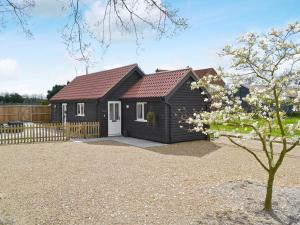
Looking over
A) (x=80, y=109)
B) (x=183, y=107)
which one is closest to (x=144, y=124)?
(x=183, y=107)

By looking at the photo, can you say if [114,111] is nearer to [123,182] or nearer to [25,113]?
[123,182]

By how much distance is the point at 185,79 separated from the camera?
1894 cm

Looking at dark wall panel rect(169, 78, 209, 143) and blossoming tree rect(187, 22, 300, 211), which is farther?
dark wall panel rect(169, 78, 209, 143)

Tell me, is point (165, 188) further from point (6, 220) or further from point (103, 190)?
point (6, 220)

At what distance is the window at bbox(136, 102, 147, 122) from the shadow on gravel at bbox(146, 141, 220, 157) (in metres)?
3.04

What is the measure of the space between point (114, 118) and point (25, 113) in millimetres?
15067

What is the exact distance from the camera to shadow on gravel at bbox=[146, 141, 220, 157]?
15.5m

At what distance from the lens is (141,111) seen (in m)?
20.6

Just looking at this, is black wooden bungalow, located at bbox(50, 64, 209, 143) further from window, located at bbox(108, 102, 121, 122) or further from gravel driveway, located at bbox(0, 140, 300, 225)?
gravel driveway, located at bbox(0, 140, 300, 225)

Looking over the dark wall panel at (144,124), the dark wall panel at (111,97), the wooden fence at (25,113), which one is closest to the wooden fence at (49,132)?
the dark wall panel at (111,97)

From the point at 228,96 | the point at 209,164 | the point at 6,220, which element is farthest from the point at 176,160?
the point at 6,220

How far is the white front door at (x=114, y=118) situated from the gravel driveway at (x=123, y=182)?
5.23 m

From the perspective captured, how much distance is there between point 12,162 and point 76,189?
18.4 feet

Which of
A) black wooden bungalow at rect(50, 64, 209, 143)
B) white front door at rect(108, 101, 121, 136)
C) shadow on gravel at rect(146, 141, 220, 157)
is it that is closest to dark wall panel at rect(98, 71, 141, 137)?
black wooden bungalow at rect(50, 64, 209, 143)
